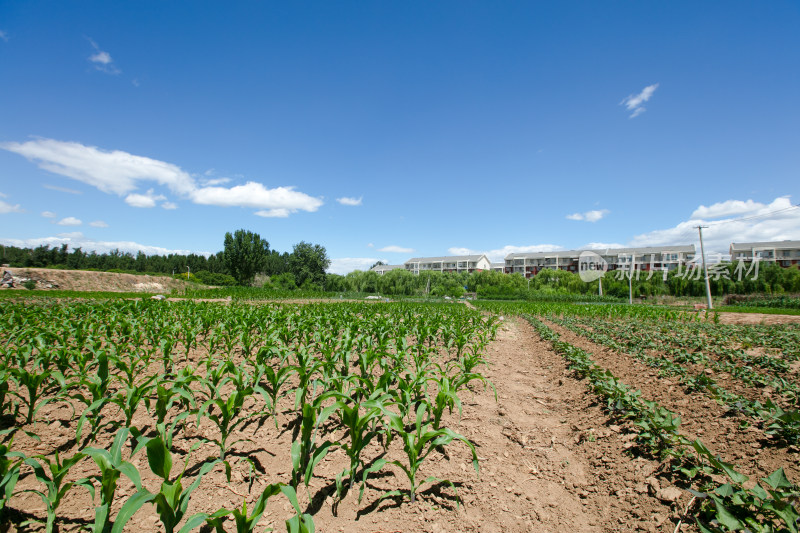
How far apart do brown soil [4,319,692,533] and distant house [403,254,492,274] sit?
324ft

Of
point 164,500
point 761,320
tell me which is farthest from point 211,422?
point 761,320

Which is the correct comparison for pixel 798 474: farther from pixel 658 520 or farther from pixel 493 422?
pixel 493 422

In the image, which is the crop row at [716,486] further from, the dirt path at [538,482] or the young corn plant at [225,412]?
the young corn plant at [225,412]

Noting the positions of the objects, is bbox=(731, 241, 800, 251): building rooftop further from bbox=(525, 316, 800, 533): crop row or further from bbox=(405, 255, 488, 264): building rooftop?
bbox=(525, 316, 800, 533): crop row

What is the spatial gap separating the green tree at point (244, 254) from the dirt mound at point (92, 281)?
19.1 m

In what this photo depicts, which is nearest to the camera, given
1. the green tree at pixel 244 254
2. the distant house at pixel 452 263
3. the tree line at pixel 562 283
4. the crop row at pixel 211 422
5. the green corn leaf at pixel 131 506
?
the green corn leaf at pixel 131 506

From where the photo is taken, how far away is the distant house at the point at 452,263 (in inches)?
4198

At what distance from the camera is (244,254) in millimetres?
67438

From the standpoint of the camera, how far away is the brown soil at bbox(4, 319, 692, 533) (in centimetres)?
240

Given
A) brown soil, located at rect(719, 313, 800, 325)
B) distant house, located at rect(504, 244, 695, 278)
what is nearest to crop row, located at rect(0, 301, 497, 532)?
brown soil, located at rect(719, 313, 800, 325)

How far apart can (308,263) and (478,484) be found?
75.9 m

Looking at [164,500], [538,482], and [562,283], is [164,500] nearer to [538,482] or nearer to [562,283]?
[538,482]

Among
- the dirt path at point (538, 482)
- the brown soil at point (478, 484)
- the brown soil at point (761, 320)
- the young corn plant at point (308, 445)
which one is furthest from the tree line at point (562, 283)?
the young corn plant at point (308, 445)

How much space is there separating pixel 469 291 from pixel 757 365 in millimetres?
66335
